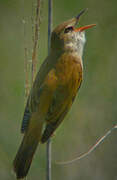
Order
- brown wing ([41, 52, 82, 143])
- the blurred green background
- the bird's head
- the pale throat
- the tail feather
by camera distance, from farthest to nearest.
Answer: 1. the blurred green background
2. the pale throat
3. the bird's head
4. brown wing ([41, 52, 82, 143])
5. the tail feather

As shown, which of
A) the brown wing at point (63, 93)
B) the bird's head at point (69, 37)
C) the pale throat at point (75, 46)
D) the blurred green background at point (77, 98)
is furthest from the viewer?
the blurred green background at point (77, 98)

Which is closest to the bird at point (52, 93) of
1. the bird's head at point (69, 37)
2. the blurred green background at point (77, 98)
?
the bird's head at point (69, 37)

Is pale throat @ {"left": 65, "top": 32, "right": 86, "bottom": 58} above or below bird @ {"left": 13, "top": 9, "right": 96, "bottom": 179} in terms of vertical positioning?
above

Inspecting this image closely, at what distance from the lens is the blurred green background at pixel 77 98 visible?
171 inches

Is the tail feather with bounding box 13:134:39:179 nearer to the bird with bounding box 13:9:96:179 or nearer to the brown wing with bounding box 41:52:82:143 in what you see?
the bird with bounding box 13:9:96:179

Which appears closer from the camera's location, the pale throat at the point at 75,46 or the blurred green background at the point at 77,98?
the pale throat at the point at 75,46

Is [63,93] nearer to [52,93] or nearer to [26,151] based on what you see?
[52,93]

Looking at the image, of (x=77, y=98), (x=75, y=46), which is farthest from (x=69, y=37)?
(x=77, y=98)

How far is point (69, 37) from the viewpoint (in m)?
3.91

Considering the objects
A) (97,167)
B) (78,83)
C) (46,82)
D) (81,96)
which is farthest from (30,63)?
(97,167)

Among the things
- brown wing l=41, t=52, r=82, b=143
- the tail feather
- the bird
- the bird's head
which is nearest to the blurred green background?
the bird's head

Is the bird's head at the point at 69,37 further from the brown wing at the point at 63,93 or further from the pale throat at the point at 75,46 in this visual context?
the brown wing at the point at 63,93

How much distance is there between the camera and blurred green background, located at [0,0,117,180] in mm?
4336

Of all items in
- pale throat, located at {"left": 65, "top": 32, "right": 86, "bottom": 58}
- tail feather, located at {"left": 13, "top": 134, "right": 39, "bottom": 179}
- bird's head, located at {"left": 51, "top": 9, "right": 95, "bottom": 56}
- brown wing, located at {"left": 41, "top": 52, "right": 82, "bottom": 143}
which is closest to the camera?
tail feather, located at {"left": 13, "top": 134, "right": 39, "bottom": 179}
